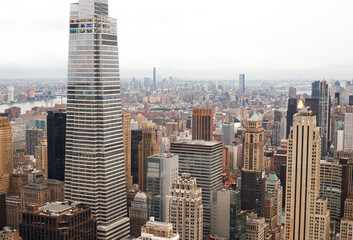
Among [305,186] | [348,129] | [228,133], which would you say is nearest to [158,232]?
[305,186]

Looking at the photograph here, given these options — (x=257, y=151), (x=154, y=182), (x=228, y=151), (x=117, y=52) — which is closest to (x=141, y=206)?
(x=154, y=182)

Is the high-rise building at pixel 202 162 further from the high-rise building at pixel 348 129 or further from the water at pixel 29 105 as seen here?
the high-rise building at pixel 348 129

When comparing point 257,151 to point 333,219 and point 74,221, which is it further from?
point 74,221

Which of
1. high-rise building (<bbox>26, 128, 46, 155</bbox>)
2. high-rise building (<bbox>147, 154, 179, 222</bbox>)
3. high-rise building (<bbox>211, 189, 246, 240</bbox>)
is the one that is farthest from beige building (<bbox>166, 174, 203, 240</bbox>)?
high-rise building (<bbox>26, 128, 46, 155</bbox>)

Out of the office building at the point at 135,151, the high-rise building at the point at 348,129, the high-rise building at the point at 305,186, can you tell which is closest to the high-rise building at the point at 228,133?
the high-rise building at the point at 348,129

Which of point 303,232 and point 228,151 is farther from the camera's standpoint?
point 228,151

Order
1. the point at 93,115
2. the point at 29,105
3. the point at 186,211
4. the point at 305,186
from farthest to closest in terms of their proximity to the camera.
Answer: the point at 29,105 < the point at 93,115 < the point at 305,186 < the point at 186,211

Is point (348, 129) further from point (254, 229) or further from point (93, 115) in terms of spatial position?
point (93, 115)
